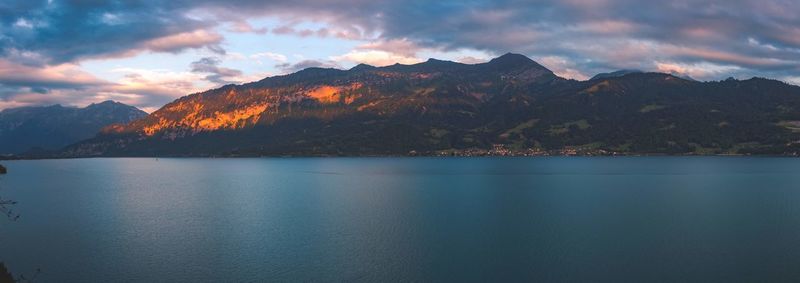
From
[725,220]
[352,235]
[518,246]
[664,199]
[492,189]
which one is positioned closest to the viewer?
[518,246]

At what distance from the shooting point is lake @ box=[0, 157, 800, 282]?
6050cm

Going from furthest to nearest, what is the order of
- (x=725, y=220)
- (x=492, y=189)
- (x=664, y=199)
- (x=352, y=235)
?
(x=492, y=189), (x=664, y=199), (x=725, y=220), (x=352, y=235)

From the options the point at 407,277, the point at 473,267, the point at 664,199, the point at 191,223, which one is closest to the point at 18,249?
the point at 191,223

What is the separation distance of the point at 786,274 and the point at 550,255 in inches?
916

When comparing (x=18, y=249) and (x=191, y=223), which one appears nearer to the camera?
(x=18, y=249)

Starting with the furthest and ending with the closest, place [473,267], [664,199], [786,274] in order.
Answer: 1. [664,199]
2. [473,267]
3. [786,274]

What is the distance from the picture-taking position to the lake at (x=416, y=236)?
60500 millimetres

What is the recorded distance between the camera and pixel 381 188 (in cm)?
16075

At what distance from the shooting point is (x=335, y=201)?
422 feet

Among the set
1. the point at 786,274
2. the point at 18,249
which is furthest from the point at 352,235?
the point at 786,274

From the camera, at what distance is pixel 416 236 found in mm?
81188

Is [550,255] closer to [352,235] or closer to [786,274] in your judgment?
[786,274]

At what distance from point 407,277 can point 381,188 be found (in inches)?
4034

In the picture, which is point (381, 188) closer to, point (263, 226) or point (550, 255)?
point (263, 226)
